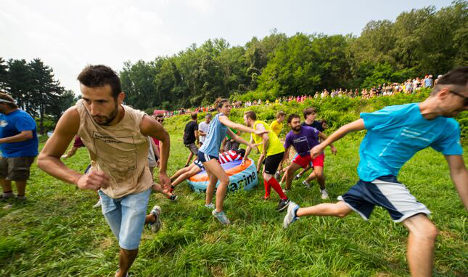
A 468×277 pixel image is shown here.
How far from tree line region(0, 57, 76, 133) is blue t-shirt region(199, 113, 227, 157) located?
49.1m

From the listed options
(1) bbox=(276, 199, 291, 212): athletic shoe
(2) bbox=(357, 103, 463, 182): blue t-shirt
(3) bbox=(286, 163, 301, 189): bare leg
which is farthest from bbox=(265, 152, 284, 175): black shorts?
(2) bbox=(357, 103, 463, 182): blue t-shirt

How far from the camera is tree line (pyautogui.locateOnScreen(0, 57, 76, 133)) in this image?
3688cm

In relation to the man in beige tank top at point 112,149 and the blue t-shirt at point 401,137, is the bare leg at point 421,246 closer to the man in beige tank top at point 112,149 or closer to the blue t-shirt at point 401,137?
the blue t-shirt at point 401,137

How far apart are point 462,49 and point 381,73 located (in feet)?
32.3

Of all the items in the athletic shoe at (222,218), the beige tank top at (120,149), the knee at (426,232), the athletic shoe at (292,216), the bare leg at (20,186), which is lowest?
the athletic shoe at (222,218)

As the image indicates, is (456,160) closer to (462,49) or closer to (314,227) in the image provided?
(314,227)

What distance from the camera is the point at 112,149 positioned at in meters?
1.96

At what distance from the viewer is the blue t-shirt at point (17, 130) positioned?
378cm

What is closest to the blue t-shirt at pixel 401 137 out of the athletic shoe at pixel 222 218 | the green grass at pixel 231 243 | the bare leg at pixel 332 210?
the bare leg at pixel 332 210

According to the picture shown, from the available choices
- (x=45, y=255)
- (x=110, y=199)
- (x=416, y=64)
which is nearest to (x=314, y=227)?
(x=110, y=199)

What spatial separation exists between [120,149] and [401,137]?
2.80m

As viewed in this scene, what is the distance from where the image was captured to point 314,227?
3109 mm

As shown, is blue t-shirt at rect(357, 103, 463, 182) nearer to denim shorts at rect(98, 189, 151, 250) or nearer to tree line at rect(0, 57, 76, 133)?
denim shorts at rect(98, 189, 151, 250)

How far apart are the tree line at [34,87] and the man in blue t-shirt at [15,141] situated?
45.9m
